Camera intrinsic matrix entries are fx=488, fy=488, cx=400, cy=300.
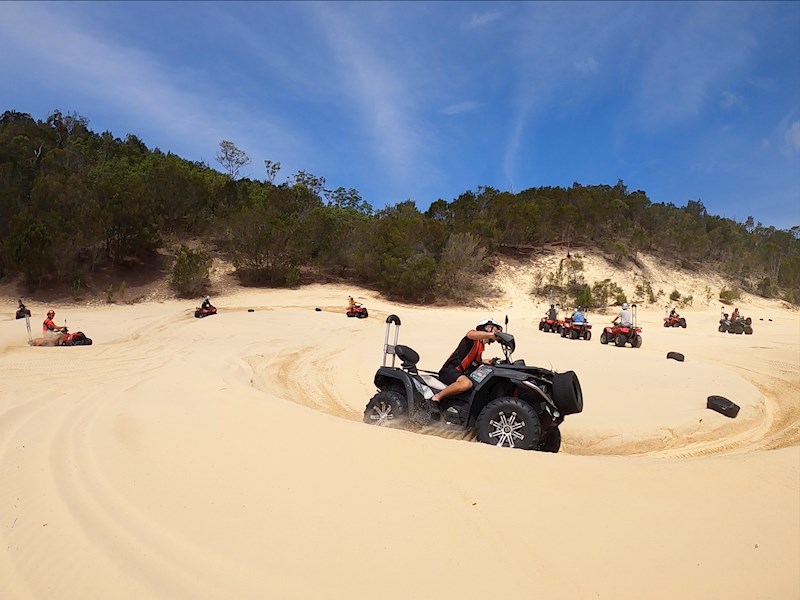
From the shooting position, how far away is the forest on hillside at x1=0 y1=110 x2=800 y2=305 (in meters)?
27.1

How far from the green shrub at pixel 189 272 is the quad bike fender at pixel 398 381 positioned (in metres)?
24.0

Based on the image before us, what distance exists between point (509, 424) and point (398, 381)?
1.43m

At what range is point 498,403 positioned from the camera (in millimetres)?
4406

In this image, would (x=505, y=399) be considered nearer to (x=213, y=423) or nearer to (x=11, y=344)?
(x=213, y=423)

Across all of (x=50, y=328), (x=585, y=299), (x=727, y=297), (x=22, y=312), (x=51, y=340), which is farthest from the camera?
(x=727, y=297)

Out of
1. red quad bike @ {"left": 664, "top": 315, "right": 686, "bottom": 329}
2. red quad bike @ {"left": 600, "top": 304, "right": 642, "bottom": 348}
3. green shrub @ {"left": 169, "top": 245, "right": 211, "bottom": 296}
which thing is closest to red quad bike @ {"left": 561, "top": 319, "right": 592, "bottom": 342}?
red quad bike @ {"left": 600, "top": 304, "right": 642, "bottom": 348}

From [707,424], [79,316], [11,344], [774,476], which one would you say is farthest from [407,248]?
[774,476]

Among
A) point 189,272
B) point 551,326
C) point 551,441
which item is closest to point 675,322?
point 551,326

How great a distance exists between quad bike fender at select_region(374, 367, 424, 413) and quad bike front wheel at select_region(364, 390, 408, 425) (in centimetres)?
9

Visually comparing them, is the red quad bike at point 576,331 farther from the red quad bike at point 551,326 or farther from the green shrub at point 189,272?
the green shrub at point 189,272

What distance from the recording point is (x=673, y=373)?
8.98m

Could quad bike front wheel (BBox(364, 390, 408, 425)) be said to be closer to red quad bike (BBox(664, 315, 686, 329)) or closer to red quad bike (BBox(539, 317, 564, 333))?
red quad bike (BBox(539, 317, 564, 333))

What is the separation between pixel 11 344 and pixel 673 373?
49.1 feet

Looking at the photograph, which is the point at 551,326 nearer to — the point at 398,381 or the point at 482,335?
the point at 398,381
